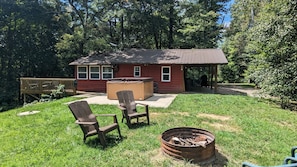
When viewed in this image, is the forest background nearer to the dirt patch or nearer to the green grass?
the dirt patch

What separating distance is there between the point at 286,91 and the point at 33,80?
48.9 feet

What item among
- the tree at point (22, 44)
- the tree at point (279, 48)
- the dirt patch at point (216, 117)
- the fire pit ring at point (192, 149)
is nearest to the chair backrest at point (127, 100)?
the fire pit ring at point (192, 149)

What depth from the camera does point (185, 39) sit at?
25141 mm

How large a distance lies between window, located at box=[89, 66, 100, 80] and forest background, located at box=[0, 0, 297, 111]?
4.94 m

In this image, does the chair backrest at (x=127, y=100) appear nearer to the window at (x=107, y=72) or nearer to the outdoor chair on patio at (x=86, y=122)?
the outdoor chair on patio at (x=86, y=122)

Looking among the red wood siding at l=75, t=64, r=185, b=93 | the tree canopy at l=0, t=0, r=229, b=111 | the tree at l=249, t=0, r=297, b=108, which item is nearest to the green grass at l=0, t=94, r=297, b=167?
the tree at l=249, t=0, r=297, b=108

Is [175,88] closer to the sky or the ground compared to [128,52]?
closer to the ground

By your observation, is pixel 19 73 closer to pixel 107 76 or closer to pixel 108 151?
pixel 107 76

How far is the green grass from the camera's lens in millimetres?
4160

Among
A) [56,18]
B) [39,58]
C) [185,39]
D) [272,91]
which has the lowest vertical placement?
[272,91]

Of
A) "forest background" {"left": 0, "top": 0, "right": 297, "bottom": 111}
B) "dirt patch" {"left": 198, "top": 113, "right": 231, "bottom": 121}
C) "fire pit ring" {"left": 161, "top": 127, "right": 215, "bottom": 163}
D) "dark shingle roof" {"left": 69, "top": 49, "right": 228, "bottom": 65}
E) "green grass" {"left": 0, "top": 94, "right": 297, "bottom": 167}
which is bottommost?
"green grass" {"left": 0, "top": 94, "right": 297, "bottom": 167}

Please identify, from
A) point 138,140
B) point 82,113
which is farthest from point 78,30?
point 138,140

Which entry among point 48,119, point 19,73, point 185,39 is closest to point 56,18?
point 19,73

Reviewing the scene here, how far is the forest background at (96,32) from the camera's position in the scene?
2172 centimetres
